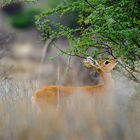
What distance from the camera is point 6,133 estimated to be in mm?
5477

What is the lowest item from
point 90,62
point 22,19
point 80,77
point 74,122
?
point 74,122

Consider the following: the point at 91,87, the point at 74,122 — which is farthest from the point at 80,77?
the point at 74,122

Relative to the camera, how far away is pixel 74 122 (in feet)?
17.7

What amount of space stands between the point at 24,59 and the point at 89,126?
53.0ft

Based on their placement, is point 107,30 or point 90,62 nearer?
point 107,30

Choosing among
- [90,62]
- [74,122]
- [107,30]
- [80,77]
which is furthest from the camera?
[80,77]

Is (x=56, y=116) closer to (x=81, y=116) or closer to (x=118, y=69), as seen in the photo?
(x=81, y=116)

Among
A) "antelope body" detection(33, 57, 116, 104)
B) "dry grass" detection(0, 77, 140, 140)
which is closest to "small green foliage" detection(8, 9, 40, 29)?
"antelope body" detection(33, 57, 116, 104)

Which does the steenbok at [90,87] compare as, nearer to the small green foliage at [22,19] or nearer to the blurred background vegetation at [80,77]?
the blurred background vegetation at [80,77]

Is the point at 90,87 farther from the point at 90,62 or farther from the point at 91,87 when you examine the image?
the point at 90,62

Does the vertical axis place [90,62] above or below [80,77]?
above

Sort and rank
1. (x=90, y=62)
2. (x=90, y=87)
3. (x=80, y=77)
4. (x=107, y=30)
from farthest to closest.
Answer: (x=80, y=77), (x=90, y=62), (x=90, y=87), (x=107, y=30)

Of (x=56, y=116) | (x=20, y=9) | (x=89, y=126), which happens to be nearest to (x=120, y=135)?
(x=89, y=126)

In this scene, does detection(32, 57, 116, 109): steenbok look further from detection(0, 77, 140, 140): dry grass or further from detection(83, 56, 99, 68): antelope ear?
detection(0, 77, 140, 140): dry grass
